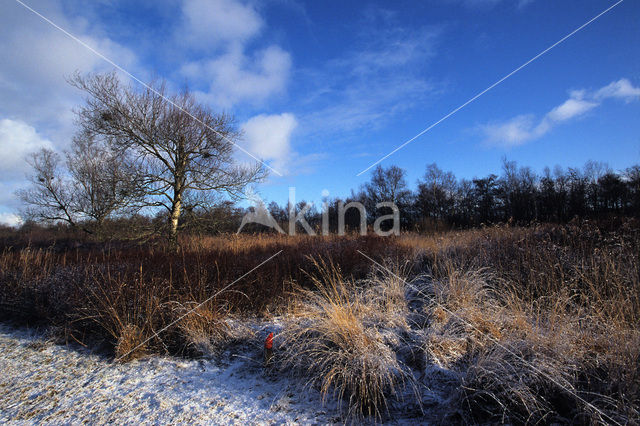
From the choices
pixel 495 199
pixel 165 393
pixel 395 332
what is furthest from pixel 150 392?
pixel 495 199

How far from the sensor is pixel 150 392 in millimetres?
2582

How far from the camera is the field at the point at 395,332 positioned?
227 centimetres

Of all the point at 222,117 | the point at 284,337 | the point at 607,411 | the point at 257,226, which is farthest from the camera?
the point at 257,226

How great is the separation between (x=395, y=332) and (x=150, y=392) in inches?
106

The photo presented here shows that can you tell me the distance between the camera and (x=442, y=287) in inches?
179

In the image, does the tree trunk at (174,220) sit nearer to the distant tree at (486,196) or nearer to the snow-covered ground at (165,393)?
the snow-covered ground at (165,393)

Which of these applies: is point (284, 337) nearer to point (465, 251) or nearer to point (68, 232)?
point (465, 251)

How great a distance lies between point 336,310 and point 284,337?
0.79 m

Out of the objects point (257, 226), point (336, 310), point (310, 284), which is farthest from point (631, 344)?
point (257, 226)

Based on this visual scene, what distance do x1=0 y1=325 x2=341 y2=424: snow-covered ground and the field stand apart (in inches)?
7.2

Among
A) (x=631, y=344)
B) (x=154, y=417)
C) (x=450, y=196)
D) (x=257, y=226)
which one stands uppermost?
(x=450, y=196)

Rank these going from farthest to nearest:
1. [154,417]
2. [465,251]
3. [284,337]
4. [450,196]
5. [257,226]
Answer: [450,196] < [257,226] < [465,251] < [284,337] < [154,417]

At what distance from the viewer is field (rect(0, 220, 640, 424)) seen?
7.45ft

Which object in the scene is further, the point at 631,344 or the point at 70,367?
the point at 70,367
